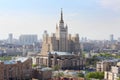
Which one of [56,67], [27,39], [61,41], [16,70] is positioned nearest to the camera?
[16,70]

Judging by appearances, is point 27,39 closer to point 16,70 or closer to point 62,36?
point 62,36

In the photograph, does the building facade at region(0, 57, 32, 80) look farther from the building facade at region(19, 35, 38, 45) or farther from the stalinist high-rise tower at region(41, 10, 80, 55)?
the building facade at region(19, 35, 38, 45)

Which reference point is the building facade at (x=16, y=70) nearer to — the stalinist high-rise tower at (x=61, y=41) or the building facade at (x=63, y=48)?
the building facade at (x=63, y=48)

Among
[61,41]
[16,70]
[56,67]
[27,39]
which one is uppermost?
[27,39]

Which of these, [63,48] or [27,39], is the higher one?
[27,39]

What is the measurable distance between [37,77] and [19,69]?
1.51 meters

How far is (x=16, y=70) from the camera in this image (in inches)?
876

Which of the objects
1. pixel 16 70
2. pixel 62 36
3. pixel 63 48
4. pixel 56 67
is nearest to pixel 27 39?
pixel 62 36

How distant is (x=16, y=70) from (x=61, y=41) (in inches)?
554

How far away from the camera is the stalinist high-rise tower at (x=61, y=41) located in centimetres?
3566

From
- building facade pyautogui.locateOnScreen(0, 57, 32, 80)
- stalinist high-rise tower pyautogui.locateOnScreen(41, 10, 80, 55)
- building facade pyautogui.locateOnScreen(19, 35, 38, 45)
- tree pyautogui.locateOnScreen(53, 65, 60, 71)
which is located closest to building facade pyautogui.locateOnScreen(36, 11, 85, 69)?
stalinist high-rise tower pyautogui.locateOnScreen(41, 10, 80, 55)

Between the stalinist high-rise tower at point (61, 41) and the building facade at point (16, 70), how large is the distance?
1234 cm

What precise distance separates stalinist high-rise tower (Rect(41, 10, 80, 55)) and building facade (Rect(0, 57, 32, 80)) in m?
12.3

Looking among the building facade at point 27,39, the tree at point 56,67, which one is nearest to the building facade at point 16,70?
the tree at point 56,67
